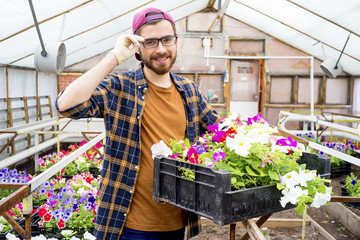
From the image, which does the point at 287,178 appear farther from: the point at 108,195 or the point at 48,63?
the point at 48,63

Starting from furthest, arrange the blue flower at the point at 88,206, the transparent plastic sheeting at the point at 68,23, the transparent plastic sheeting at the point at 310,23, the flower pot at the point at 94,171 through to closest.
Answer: the transparent plastic sheeting at the point at 310,23
the flower pot at the point at 94,171
the transparent plastic sheeting at the point at 68,23
the blue flower at the point at 88,206

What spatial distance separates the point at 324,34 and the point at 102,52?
17.1ft

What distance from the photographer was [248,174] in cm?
120

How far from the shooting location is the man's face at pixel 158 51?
148cm

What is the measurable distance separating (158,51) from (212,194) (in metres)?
0.67

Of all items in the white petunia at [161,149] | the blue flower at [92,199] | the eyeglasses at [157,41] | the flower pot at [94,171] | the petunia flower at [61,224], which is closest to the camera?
the white petunia at [161,149]

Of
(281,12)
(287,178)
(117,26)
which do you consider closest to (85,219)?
(287,178)

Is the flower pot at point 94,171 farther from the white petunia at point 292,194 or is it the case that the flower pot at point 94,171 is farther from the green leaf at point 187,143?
the white petunia at point 292,194

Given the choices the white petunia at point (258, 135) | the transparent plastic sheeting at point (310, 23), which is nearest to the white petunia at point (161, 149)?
the white petunia at point (258, 135)

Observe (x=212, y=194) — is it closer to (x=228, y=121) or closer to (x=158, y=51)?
(x=228, y=121)

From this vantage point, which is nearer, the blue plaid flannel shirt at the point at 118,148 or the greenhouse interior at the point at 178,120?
the greenhouse interior at the point at 178,120

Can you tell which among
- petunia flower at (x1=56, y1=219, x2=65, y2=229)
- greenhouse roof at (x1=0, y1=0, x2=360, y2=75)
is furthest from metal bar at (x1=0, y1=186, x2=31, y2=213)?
greenhouse roof at (x1=0, y1=0, x2=360, y2=75)

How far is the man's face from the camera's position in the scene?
148cm

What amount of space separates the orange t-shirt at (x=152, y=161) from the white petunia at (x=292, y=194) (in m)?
0.56
